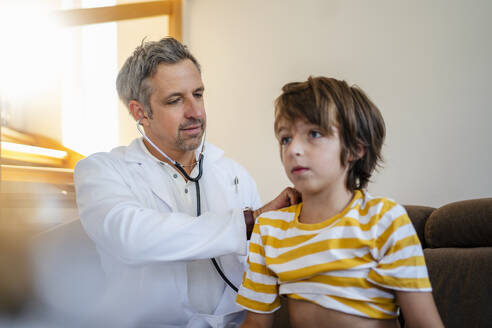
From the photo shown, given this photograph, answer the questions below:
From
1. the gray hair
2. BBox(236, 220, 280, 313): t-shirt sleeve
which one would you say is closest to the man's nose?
the gray hair

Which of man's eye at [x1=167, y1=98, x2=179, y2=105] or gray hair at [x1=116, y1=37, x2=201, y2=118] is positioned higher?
gray hair at [x1=116, y1=37, x2=201, y2=118]

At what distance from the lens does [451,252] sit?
1.56m

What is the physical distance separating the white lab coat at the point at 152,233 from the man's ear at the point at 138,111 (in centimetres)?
8

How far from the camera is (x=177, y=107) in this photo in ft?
5.37

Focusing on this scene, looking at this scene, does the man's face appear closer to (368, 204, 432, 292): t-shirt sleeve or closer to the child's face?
the child's face

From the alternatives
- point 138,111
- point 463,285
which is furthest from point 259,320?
point 138,111

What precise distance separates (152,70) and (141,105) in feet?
0.47

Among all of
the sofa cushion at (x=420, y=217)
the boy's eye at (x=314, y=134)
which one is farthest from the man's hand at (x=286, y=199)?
the sofa cushion at (x=420, y=217)

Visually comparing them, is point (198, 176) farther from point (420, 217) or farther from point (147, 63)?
point (420, 217)

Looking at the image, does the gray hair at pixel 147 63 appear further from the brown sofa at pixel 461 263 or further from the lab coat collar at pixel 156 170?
the brown sofa at pixel 461 263

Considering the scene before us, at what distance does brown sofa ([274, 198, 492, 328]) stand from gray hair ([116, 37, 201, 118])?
944 millimetres

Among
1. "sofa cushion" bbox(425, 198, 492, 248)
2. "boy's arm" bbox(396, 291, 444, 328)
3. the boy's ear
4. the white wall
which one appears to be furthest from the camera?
the white wall

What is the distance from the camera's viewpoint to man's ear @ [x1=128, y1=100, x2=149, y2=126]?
1.72 meters

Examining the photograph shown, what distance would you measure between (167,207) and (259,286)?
532mm
